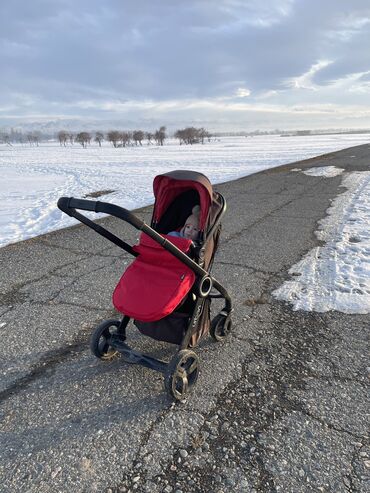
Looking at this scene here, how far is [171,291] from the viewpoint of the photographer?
8.16 ft

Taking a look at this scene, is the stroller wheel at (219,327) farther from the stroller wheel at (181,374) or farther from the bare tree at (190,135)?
the bare tree at (190,135)

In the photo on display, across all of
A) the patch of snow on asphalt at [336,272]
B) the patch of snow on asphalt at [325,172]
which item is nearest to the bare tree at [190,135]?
the patch of snow on asphalt at [325,172]

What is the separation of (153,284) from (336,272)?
3.04 m

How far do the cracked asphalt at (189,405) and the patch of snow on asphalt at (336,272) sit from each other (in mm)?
236

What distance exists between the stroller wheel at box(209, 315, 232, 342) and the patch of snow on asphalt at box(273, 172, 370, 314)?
1001mm

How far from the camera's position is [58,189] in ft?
43.3

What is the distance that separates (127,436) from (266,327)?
1.78 meters

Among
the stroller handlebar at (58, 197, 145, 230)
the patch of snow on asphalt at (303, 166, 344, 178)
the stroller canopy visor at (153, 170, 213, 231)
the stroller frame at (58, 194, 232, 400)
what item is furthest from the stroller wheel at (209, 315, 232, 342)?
the patch of snow on asphalt at (303, 166, 344, 178)

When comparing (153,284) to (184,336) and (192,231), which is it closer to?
(184,336)

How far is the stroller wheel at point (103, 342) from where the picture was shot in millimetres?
2910

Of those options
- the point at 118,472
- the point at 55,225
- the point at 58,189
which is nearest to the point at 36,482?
the point at 118,472

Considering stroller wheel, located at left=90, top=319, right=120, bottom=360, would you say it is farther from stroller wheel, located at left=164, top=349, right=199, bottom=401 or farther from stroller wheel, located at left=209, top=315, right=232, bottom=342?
stroller wheel, located at left=209, top=315, right=232, bottom=342

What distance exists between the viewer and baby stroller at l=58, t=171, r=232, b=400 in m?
2.46

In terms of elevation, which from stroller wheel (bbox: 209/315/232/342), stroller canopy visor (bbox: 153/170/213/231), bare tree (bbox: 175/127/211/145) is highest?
stroller canopy visor (bbox: 153/170/213/231)
